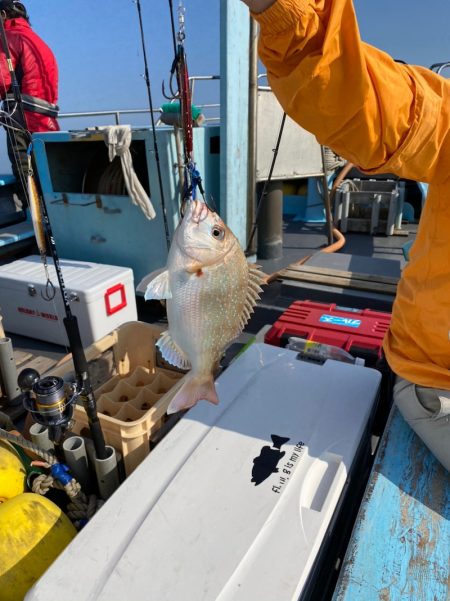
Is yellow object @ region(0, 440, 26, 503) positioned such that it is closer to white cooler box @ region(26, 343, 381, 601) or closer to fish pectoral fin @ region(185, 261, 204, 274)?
white cooler box @ region(26, 343, 381, 601)

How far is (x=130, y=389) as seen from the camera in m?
2.75

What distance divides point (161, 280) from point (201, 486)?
0.78 m

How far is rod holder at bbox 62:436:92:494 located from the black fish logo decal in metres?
0.95

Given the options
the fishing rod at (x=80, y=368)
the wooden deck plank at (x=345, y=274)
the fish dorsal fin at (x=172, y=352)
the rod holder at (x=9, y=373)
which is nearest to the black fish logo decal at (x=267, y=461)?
the fish dorsal fin at (x=172, y=352)

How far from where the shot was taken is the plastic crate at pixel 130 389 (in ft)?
6.99

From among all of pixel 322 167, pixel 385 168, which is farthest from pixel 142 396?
pixel 322 167

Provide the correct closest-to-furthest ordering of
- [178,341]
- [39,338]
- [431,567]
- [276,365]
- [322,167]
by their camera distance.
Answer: [431,567]
[178,341]
[276,365]
[39,338]
[322,167]

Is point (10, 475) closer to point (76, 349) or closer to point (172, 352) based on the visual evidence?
point (76, 349)

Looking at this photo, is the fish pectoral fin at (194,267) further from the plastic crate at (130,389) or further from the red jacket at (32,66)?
the red jacket at (32,66)

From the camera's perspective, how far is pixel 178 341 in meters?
1.62

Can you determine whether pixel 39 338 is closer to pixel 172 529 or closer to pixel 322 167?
pixel 172 529

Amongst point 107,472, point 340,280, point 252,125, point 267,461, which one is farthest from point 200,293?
point 252,125

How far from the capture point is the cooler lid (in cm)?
347

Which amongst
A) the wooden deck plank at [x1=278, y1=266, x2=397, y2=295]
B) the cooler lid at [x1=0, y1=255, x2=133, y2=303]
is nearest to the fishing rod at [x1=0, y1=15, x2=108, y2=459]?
the cooler lid at [x1=0, y1=255, x2=133, y2=303]
